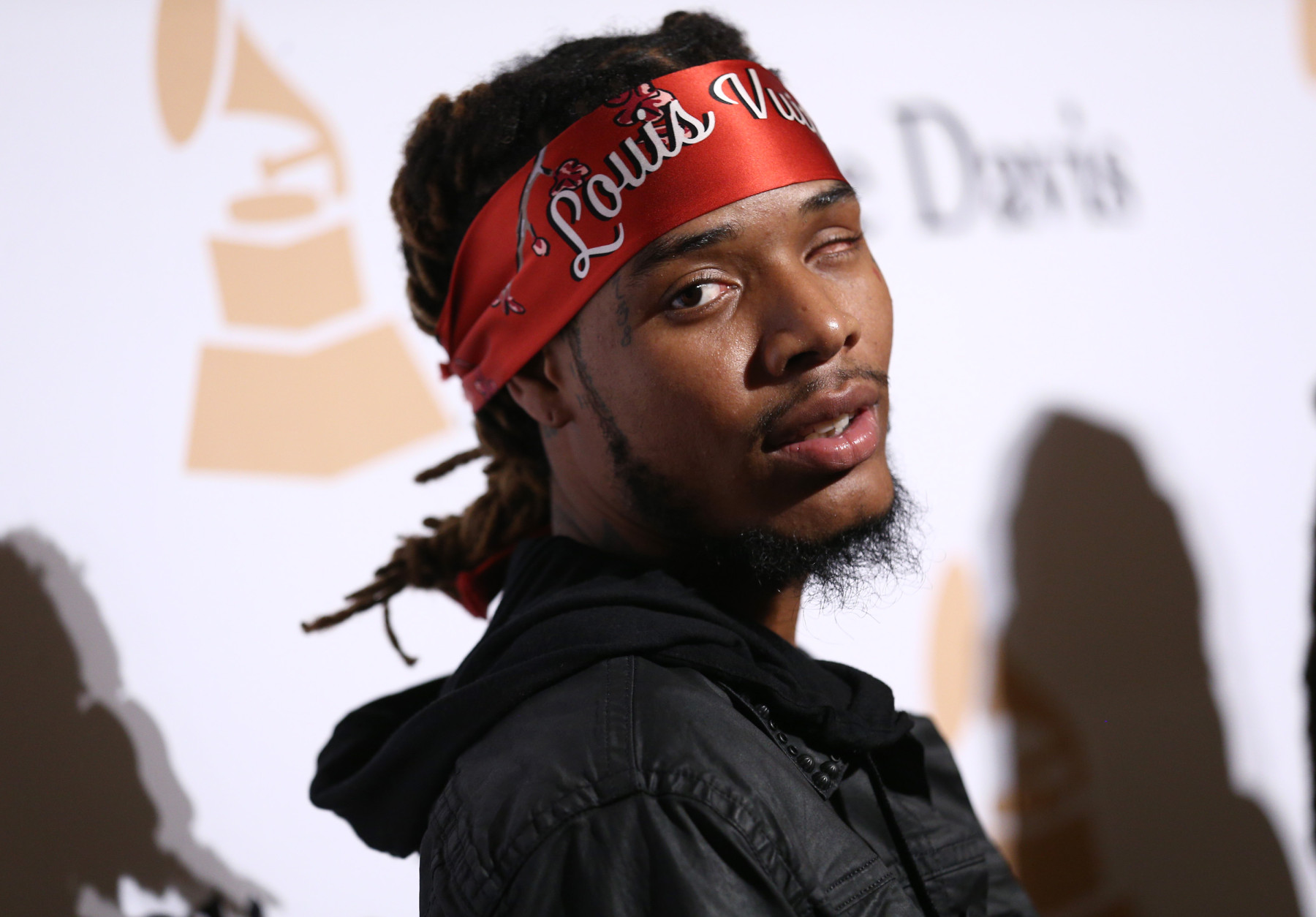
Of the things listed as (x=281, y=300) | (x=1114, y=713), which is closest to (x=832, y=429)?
(x=281, y=300)

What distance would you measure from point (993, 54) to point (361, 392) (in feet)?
3.96

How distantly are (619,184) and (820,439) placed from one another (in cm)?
29

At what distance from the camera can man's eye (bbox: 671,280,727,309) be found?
0.94 m

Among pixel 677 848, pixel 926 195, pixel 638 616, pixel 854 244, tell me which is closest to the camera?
pixel 677 848

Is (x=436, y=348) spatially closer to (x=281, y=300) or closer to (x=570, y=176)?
(x=281, y=300)

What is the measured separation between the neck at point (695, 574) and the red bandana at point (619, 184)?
0.16 m

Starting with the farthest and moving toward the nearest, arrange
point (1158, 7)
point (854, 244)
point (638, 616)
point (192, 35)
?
1. point (1158, 7)
2. point (192, 35)
3. point (854, 244)
4. point (638, 616)

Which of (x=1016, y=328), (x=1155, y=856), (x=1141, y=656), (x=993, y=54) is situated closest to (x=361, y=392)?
(x=1016, y=328)

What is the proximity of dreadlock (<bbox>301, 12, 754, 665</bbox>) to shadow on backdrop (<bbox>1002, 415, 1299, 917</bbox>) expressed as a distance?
955mm

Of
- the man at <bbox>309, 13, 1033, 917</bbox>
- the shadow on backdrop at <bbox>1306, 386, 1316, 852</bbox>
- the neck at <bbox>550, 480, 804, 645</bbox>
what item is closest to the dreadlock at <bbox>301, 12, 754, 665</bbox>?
the man at <bbox>309, 13, 1033, 917</bbox>

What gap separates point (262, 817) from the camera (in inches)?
54.4

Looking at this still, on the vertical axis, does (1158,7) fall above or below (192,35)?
above

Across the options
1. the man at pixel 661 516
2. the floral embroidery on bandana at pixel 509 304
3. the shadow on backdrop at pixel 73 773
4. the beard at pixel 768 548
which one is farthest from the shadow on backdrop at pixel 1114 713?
the shadow on backdrop at pixel 73 773

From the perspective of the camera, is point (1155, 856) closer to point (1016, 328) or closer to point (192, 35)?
point (1016, 328)
